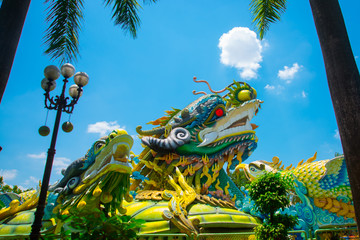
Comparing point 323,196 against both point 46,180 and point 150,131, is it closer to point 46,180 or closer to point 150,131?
point 150,131

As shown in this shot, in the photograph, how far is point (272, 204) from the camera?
16.3ft

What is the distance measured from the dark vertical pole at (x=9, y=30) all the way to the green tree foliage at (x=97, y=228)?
218 cm

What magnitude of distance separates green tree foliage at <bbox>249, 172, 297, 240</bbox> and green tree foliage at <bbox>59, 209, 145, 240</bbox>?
7.88 ft

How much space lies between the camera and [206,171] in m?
9.91

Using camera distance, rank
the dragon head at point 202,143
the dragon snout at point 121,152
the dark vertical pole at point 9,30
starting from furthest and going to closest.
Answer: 1. the dragon head at point 202,143
2. the dragon snout at point 121,152
3. the dark vertical pole at point 9,30

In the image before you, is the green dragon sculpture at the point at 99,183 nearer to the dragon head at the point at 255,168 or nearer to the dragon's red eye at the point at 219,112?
the dragon head at the point at 255,168

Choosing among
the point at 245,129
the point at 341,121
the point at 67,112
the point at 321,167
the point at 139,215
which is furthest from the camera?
the point at 245,129

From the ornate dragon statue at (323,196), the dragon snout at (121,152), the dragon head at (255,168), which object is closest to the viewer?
the dragon snout at (121,152)

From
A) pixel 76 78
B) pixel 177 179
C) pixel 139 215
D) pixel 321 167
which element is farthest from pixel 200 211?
pixel 76 78

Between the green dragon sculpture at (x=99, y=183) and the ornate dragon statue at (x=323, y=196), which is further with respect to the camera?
the ornate dragon statue at (x=323, y=196)

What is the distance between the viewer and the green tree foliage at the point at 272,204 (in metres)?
4.86

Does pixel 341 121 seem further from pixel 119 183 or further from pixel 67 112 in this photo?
pixel 67 112

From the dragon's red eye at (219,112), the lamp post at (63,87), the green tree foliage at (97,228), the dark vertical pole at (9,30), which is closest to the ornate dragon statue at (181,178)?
the dragon's red eye at (219,112)

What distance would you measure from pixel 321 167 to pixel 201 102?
471 cm
